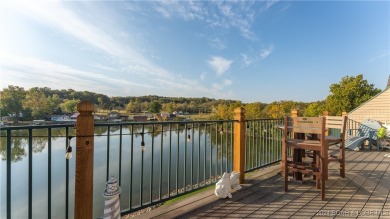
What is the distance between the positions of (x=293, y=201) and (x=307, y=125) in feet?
3.34

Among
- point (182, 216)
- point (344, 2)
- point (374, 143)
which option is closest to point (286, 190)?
point (182, 216)

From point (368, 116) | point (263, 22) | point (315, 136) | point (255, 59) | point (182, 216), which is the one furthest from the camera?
point (255, 59)

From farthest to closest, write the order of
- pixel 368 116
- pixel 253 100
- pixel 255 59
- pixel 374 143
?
pixel 253 100 → pixel 255 59 → pixel 368 116 → pixel 374 143

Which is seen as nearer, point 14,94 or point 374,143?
point 374,143

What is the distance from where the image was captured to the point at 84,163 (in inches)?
68.1

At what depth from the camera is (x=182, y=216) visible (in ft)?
7.32

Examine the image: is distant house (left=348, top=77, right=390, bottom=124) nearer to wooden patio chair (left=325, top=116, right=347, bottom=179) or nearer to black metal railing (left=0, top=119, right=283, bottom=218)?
black metal railing (left=0, top=119, right=283, bottom=218)

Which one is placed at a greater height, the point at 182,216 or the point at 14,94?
the point at 14,94

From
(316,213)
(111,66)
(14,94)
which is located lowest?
(316,213)

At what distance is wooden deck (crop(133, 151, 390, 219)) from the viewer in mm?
2302

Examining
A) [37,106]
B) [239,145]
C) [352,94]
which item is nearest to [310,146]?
[239,145]

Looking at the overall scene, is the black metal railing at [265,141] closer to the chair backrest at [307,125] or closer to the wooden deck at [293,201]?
the wooden deck at [293,201]

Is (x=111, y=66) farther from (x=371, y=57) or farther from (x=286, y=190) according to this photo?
(x=371, y=57)

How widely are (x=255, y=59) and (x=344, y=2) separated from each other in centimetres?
1196
